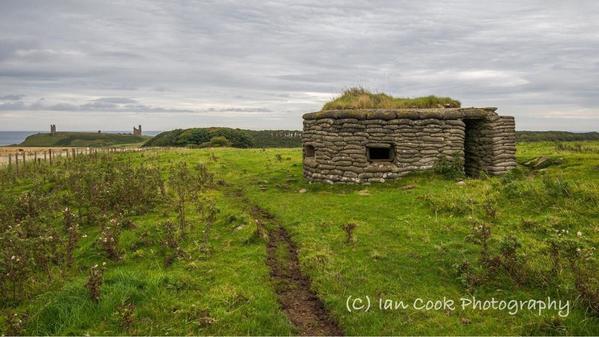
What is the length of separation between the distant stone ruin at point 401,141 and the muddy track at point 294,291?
5.98 meters

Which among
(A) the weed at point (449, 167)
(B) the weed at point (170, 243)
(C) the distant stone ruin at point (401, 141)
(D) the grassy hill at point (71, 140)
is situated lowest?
(B) the weed at point (170, 243)

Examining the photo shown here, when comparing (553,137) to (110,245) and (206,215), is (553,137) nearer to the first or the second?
(206,215)

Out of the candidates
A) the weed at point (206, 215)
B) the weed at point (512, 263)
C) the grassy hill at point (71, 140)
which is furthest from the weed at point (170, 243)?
the grassy hill at point (71, 140)

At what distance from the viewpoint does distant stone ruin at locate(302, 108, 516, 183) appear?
15.1 metres

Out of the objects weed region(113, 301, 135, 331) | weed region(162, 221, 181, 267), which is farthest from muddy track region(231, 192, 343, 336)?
weed region(113, 301, 135, 331)

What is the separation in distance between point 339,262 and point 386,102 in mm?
10583

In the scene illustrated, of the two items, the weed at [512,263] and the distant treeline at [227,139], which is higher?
the distant treeline at [227,139]

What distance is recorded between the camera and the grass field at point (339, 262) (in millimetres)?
5660

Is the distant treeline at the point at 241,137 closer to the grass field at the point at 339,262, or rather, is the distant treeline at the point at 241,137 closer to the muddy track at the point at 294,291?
the grass field at the point at 339,262

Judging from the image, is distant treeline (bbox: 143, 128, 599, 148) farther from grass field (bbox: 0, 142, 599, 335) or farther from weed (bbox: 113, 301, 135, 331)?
weed (bbox: 113, 301, 135, 331)

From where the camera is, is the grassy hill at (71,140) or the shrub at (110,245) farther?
the grassy hill at (71,140)

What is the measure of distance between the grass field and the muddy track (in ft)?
0.46

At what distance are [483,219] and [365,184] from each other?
5.77 meters

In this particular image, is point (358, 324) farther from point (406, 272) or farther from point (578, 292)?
point (578, 292)
